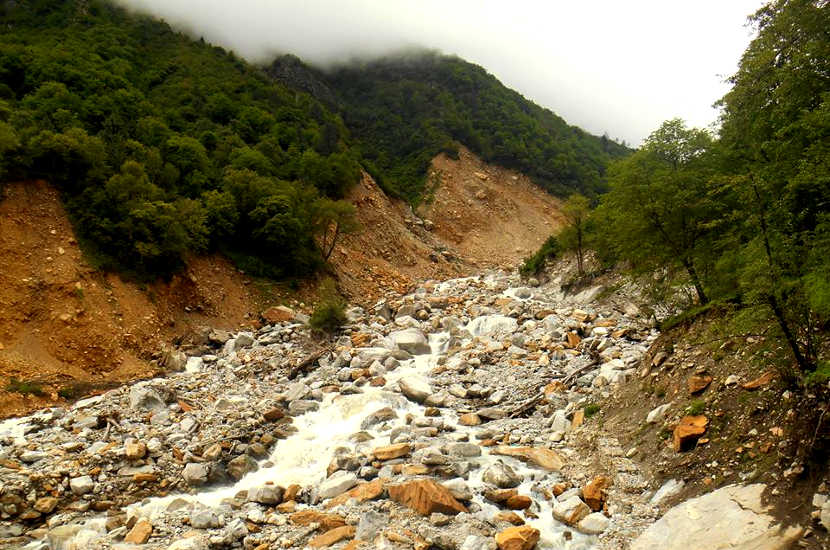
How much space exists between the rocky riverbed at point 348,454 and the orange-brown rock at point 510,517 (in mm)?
40

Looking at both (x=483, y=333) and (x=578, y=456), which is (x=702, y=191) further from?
(x=483, y=333)

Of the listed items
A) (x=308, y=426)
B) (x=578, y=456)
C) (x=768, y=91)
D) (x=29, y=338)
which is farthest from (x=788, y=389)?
(x=29, y=338)

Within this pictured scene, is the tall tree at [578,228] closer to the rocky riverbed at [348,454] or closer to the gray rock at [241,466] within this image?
the rocky riverbed at [348,454]

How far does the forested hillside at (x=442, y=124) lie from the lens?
77625 millimetres

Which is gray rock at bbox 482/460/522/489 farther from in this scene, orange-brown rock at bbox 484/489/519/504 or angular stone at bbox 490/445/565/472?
angular stone at bbox 490/445/565/472

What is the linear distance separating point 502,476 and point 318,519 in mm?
4596

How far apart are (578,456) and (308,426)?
9273 mm

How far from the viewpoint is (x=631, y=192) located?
17.2 m

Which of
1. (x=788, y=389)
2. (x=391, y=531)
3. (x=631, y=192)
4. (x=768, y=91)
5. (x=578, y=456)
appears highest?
(x=768, y=91)

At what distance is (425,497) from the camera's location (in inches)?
434

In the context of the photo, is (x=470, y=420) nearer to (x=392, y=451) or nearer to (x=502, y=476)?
(x=392, y=451)

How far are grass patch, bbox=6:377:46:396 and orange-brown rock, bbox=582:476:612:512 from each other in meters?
18.8

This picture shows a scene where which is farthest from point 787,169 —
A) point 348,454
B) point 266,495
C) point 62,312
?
point 62,312

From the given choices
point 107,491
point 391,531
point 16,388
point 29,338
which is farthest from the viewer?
point 29,338
